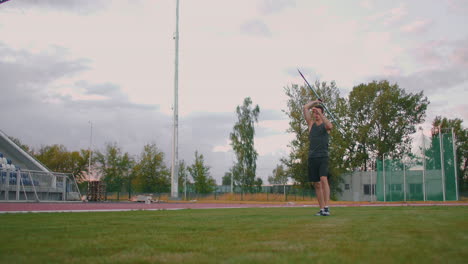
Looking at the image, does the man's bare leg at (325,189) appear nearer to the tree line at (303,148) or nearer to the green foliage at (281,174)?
the tree line at (303,148)

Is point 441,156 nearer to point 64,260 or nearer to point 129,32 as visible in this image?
point 129,32

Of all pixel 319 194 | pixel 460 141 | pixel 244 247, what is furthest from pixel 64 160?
pixel 244 247

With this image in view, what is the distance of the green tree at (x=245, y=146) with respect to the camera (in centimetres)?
5278

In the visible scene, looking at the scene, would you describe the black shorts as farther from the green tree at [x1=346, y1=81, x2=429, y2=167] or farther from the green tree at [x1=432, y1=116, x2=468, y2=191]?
the green tree at [x1=432, y1=116, x2=468, y2=191]

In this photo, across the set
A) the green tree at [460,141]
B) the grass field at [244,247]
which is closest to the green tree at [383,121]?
the green tree at [460,141]

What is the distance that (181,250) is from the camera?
296 cm

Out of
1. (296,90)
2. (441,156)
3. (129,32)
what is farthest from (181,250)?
(296,90)

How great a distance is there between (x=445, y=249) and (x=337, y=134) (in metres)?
40.7

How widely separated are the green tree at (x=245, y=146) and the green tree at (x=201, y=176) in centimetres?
541

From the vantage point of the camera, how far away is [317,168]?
25.0ft

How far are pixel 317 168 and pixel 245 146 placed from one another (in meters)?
45.8

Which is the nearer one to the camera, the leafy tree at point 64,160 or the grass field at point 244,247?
the grass field at point 244,247

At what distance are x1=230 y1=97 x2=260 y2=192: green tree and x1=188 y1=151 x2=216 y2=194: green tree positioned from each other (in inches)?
213

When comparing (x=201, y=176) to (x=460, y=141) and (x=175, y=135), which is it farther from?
(x=460, y=141)
